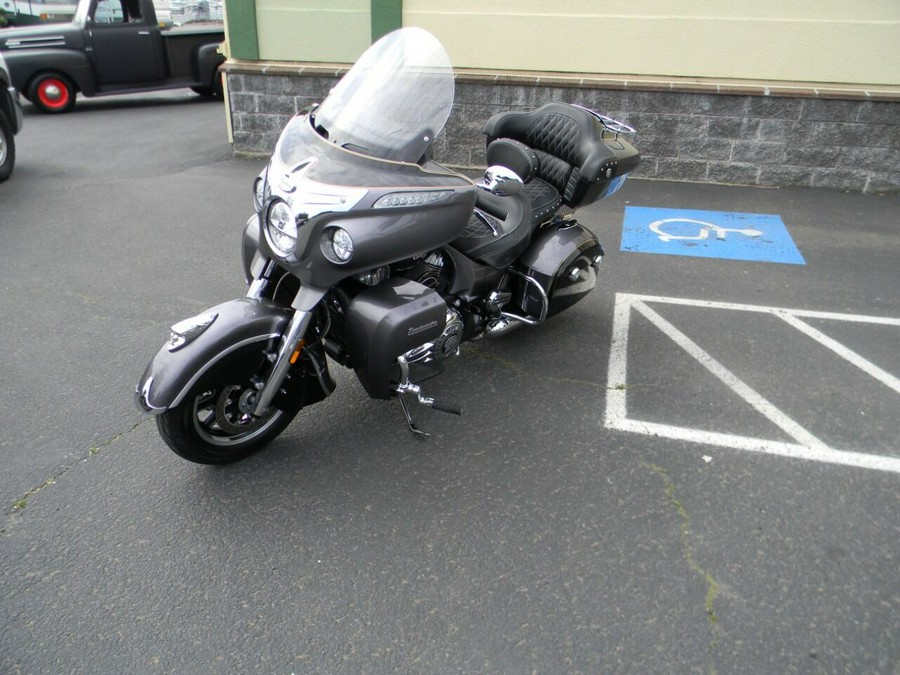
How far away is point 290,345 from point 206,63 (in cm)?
1154

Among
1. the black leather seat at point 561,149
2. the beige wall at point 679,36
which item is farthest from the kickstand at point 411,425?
the beige wall at point 679,36

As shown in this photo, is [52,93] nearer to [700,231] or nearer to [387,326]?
[700,231]

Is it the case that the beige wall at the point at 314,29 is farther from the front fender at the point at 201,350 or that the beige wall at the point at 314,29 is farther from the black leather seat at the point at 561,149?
the front fender at the point at 201,350

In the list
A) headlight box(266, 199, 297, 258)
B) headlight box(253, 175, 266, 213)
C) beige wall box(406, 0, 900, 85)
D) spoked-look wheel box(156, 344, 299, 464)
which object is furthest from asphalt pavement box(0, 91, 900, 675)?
beige wall box(406, 0, 900, 85)

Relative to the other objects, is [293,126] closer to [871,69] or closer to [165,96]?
[871,69]

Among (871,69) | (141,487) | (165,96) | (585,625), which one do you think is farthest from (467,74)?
(165,96)

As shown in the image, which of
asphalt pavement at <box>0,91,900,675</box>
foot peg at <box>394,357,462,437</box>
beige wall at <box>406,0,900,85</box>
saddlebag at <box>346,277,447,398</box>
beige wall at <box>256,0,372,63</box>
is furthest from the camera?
beige wall at <box>256,0,372,63</box>

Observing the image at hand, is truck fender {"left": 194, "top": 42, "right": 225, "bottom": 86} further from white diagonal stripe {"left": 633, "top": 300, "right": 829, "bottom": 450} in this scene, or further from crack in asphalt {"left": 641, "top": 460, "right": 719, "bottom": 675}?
crack in asphalt {"left": 641, "top": 460, "right": 719, "bottom": 675}

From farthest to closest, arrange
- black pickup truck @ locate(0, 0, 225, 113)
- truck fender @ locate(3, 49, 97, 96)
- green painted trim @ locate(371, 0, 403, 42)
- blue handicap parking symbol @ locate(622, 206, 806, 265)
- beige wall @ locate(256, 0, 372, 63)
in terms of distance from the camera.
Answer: black pickup truck @ locate(0, 0, 225, 113)
truck fender @ locate(3, 49, 97, 96)
beige wall @ locate(256, 0, 372, 63)
green painted trim @ locate(371, 0, 403, 42)
blue handicap parking symbol @ locate(622, 206, 806, 265)

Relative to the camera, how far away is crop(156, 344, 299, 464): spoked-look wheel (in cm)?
285

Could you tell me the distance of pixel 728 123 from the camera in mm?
7605

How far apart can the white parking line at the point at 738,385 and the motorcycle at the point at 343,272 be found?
99cm

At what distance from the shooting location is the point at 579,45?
7730 mm

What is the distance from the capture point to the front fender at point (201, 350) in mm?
2729
